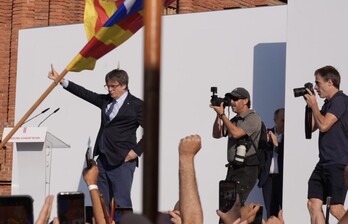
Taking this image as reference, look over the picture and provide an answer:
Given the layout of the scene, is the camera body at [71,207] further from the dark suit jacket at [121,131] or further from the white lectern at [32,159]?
the white lectern at [32,159]

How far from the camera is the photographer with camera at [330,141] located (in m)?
9.69

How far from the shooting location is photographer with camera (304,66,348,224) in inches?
381

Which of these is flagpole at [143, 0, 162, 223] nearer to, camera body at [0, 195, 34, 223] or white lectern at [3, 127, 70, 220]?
camera body at [0, 195, 34, 223]

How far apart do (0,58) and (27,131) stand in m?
6.37

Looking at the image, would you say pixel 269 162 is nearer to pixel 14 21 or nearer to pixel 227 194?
pixel 227 194

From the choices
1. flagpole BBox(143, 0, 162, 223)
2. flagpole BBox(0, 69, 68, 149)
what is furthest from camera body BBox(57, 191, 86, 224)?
flagpole BBox(0, 69, 68, 149)

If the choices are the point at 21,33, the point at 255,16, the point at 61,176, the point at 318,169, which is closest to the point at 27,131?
the point at 61,176

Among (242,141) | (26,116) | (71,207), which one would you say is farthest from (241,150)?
(71,207)

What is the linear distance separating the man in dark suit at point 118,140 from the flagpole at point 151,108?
8.94m

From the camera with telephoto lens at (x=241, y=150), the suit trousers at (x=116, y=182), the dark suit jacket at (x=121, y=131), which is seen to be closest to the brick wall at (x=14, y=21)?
the dark suit jacket at (x=121, y=131)

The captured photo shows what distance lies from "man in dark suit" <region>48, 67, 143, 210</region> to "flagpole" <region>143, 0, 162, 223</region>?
352 inches

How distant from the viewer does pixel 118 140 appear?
11.9 m

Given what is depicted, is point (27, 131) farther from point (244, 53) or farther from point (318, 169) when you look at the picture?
point (318, 169)

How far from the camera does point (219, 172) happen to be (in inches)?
548
